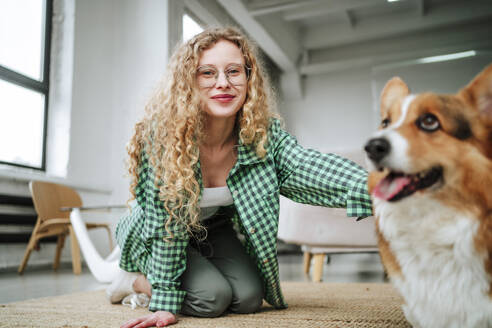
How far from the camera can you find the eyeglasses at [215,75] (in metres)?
1.54

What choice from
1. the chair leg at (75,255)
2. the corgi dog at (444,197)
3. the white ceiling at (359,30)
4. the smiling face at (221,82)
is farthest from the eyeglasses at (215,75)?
the white ceiling at (359,30)

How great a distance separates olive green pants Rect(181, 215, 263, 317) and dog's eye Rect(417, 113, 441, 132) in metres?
0.98

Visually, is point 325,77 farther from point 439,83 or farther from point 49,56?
point 49,56

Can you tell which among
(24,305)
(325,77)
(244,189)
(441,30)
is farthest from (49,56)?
(441,30)

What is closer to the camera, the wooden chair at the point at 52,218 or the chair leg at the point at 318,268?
the chair leg at the point at 318,268

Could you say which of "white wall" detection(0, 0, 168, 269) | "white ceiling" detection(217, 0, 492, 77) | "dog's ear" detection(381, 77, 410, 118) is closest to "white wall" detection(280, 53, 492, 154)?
"white ceiling" detection(217, 0, 492, 77)

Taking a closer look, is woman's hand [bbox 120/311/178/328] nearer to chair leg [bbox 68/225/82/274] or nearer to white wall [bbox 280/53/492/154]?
chair leg [bbox 68/225/82/274]

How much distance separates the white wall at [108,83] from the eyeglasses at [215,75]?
10.6 ft

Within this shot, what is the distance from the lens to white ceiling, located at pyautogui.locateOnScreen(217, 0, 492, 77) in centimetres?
634

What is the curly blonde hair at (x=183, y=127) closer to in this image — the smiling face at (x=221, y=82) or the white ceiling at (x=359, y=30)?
the smiling face at (x=221, y=82)

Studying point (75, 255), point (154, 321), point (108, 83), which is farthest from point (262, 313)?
point (108, 83)

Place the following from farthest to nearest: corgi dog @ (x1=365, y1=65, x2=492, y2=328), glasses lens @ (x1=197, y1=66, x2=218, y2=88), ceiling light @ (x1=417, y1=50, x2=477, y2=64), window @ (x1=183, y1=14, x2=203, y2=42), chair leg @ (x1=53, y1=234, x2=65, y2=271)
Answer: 1. ceiling light @ (x1=417, y1=50, x2=477, y2=64)
2. window @ (x1=183, y1=14, x2=203, y2=42)
3. chair leg @ (x1=53, y1=234, x2=65, y2=271)
4. glasses lens @ (x1=197, y1=66, x2=218, y2=88)
5. corgi dog @ (x1=365, y1=65, x2=492, y2=328)

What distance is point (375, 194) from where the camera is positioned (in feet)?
2.96

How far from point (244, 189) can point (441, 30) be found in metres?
7.34
